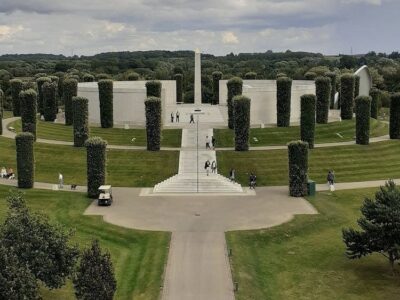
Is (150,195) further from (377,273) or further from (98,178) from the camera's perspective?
(377,273)

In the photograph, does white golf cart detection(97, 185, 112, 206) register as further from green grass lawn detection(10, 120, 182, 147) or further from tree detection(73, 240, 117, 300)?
tree detection(73, 240, 117, 300)

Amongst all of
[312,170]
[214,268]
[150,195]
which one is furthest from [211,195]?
[214,268]

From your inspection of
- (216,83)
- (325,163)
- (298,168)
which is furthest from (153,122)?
(216,83)

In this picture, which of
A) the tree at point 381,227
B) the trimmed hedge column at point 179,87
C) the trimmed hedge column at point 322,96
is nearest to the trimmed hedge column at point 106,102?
the trimmed hedge column at point 322,96

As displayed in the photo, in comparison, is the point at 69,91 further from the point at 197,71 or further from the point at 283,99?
the point at 283,99

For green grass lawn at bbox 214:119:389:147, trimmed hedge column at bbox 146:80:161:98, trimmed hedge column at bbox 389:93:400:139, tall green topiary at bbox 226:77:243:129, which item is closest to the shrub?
trimmed hedge column at bbox 146:80:161:98

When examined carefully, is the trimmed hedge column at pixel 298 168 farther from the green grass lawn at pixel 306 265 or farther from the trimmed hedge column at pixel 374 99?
the trimmed hedge column at pixel 374 99
